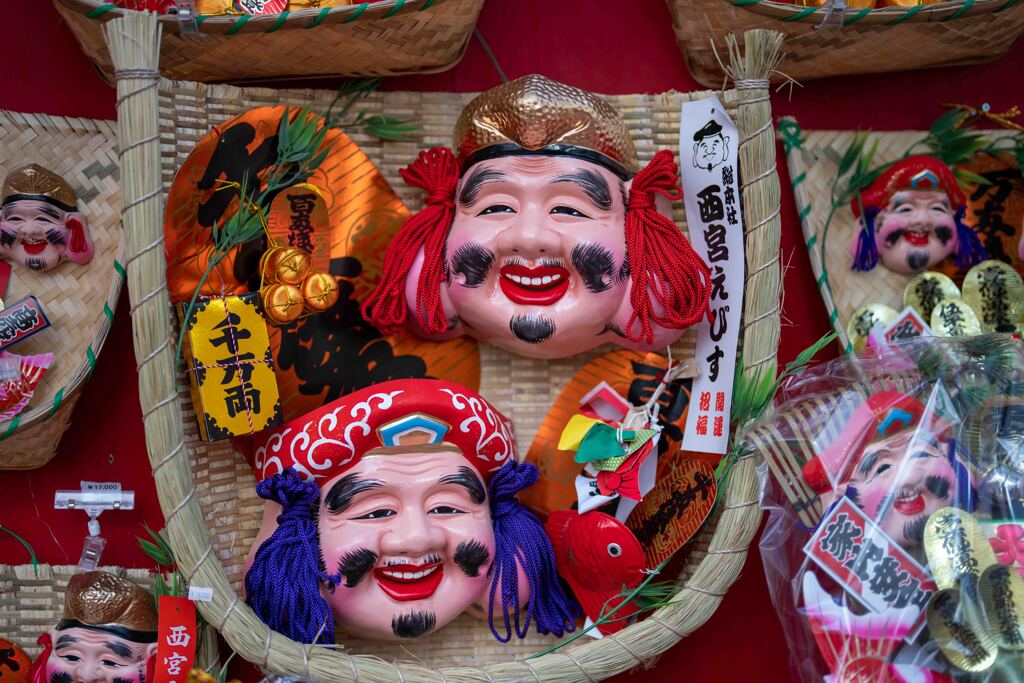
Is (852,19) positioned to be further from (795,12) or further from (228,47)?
(228,47)

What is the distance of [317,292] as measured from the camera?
1.81 m

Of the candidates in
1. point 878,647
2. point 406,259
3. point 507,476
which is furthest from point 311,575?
point 878,647

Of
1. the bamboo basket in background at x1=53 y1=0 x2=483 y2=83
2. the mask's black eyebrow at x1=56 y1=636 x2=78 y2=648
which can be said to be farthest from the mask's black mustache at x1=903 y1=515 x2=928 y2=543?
the mask's black eyebrow at x1=56 y1=636 x2=78 y2=648

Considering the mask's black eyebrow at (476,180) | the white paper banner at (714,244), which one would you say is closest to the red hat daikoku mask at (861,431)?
the white paper banner at (714,244)

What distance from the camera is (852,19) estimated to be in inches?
74.9

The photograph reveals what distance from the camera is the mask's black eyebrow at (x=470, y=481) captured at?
166cm

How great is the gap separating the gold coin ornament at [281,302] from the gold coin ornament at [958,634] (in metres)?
1.11

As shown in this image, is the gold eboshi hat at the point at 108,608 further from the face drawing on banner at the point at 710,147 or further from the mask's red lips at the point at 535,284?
the face drawing on banner at the point at 710,147

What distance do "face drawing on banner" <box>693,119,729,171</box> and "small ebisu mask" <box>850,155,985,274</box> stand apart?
13.9 inches

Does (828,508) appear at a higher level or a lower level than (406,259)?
lower

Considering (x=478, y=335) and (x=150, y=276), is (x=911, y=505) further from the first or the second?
(x=150, y=276)

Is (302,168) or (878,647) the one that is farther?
(302,168)

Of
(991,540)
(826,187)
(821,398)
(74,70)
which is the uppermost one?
(74,70)

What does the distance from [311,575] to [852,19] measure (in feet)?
4.55
